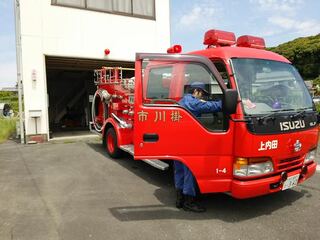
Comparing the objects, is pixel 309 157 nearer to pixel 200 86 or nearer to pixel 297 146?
pixel 297 146

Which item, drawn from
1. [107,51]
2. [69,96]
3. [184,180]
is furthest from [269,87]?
[69,96]

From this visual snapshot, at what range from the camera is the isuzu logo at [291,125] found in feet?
13.3

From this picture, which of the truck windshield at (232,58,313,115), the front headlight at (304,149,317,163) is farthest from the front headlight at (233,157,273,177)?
the front headlight at (304,149,317,163)

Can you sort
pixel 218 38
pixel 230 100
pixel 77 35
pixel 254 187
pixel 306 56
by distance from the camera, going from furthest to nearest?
1. pixel 306 56
2. pixel 77 35
3. pixel 218 38
4. pixel 254 187
5. pixel 230 100

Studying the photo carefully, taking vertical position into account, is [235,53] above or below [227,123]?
above

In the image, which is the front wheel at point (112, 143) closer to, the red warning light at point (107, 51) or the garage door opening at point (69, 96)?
the red warning light at point (107, 51)

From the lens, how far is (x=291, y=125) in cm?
416

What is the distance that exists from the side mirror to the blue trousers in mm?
1053

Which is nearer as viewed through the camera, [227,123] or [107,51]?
[227,123]

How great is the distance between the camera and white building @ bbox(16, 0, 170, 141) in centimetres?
993

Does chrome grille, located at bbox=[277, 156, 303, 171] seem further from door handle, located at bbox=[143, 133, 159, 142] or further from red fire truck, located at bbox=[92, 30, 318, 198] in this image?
door handle, located at bbox=[143, 133, 159, 142]

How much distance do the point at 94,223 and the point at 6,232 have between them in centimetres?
102

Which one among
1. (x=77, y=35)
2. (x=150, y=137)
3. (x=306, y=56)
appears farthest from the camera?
(x=306, y=56)

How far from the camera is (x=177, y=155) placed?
4.12 m
